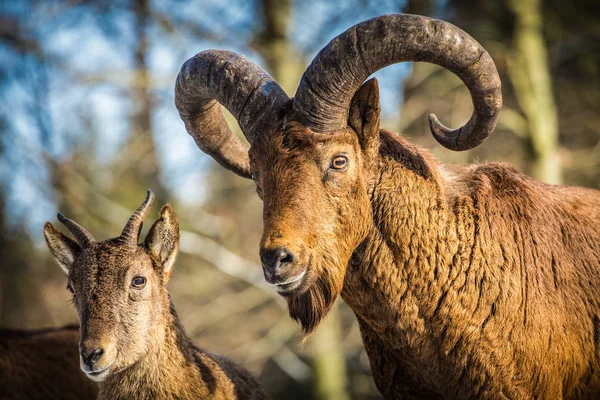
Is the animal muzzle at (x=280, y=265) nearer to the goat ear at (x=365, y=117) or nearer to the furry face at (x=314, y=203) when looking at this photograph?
the furry face at (x=314, y=203)

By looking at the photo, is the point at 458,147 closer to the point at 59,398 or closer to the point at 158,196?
the point at 59,398

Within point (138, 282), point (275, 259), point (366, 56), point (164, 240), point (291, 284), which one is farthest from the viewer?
point (164, 240)

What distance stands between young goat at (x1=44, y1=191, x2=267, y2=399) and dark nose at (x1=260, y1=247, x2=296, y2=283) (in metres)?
1.74

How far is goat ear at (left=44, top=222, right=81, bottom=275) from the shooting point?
19.9 ft

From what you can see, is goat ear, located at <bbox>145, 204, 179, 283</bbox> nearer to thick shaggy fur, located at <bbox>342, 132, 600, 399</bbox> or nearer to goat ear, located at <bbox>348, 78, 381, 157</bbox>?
thick shaggy fur, located at <bbox>342, 132, 600, 399</bbox>

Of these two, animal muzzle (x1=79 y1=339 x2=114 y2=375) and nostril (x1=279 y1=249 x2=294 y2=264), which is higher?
nostril (x1=279 y1=249 x2=294 y2=264)

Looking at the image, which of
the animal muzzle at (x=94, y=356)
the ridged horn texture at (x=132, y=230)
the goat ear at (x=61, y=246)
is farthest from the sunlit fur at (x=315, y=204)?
the goat ear at (x=61, y=246)

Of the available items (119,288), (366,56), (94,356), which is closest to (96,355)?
(94,356)

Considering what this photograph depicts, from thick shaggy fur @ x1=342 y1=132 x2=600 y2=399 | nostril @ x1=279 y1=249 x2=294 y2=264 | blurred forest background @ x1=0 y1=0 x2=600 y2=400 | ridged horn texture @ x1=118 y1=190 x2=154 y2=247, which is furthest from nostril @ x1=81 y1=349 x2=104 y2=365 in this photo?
blurred forest background @ x1=0 y1=0 x2=600 y2=400

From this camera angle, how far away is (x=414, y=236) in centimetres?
521

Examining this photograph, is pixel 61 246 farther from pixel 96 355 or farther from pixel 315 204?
pixel 315 204

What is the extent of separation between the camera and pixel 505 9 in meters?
17.8

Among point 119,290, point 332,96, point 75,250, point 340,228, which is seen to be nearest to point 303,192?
point 340,228

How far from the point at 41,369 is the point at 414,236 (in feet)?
15.6
